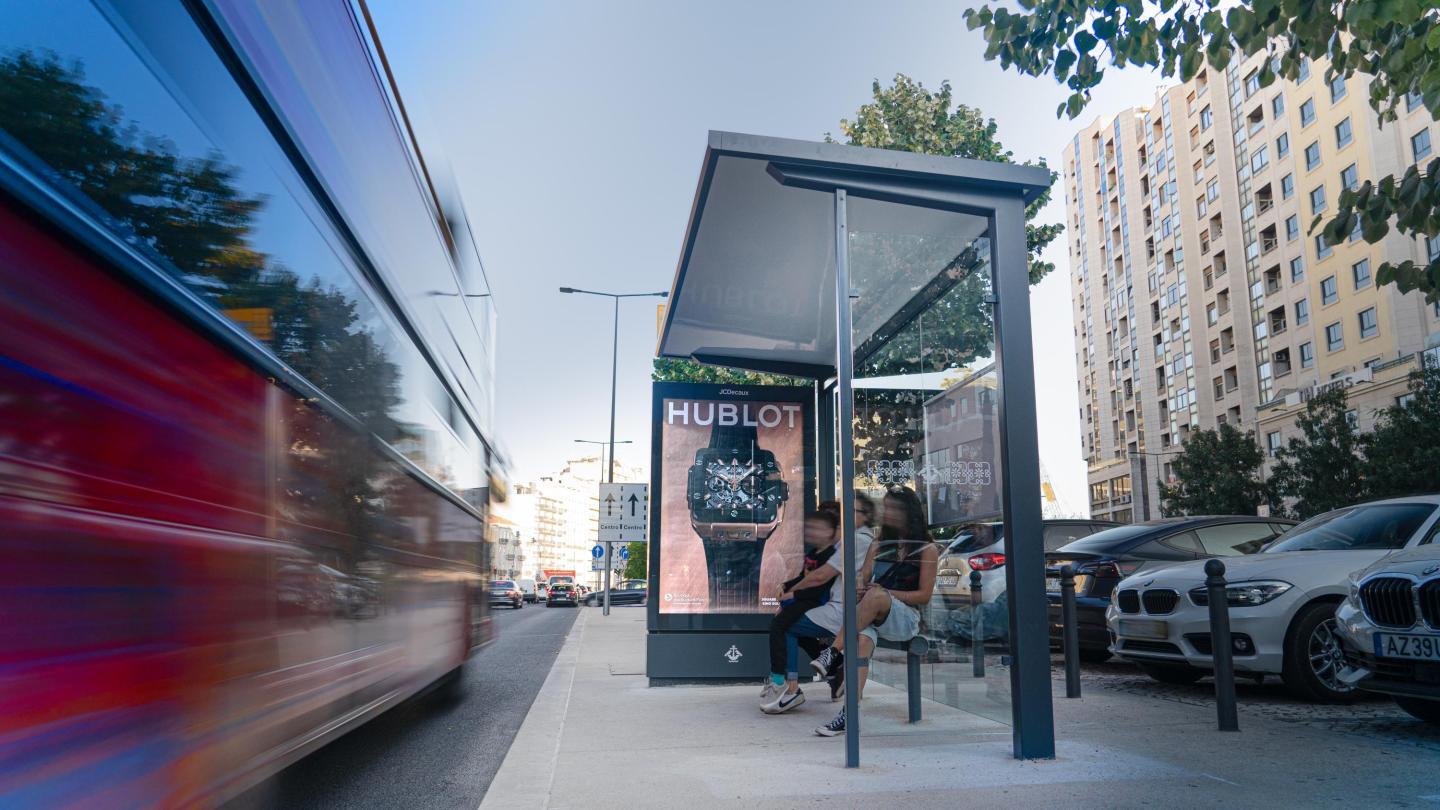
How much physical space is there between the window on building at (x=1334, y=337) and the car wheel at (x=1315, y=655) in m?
45.7

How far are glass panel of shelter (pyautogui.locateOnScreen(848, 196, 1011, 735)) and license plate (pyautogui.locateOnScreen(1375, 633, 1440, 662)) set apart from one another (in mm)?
2079

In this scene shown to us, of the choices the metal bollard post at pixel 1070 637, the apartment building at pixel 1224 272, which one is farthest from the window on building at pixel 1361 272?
the metal bollard post at pixel 1070 637

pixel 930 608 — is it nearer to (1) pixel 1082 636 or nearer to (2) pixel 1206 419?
(1) pixel 1082 636

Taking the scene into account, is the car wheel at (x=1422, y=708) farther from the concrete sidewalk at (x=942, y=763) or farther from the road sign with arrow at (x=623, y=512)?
the road sign with arrow at (x=623, y=512)

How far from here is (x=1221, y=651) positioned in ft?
19.6

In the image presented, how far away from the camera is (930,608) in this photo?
21.3 ft

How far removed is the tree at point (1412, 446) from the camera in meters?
29.1

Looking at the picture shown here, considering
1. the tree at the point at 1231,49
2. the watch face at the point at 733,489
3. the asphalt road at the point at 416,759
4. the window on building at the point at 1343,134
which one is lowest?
the asphalt road at the point at 416,759

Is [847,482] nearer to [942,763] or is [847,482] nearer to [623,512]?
[942,763]

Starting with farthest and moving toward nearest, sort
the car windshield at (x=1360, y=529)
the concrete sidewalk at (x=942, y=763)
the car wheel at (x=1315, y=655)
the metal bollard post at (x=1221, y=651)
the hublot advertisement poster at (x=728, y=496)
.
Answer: the hublot advertisement poster at (x=728, y=496)
the car windshield at (x=1360, y=529)
the car wheel at (x=1315, y=655)
the metal bollard post at (x=1221, y=651)
the concrete sidewalk at (x=942, y=763)

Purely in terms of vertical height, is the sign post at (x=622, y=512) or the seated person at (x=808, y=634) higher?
the sign post at (x=622, y=512)

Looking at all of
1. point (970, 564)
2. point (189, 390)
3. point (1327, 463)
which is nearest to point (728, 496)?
point (970, 564)

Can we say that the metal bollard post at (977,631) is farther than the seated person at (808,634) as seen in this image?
No

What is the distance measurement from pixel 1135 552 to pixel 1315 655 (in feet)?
9.04
